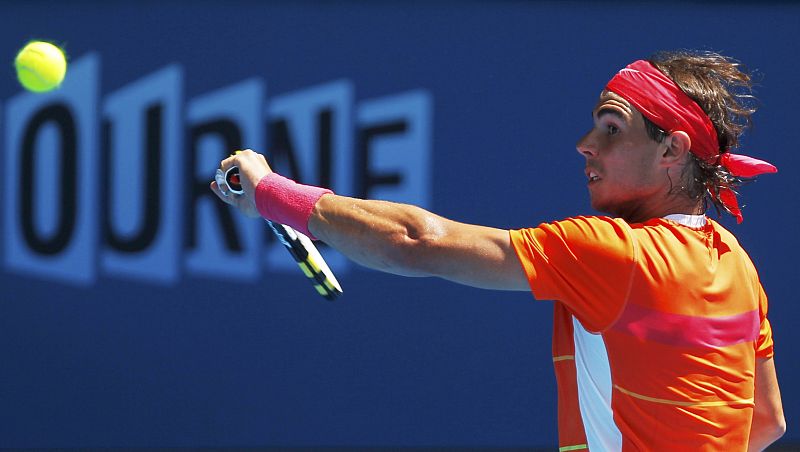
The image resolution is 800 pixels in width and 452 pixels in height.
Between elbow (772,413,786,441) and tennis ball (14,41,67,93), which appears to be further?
tennis ball (14,41,67,93)

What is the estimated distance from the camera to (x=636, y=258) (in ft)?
6.37

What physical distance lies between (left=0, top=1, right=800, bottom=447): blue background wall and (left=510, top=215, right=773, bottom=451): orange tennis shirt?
3880 millimetres

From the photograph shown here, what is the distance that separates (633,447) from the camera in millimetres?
2053

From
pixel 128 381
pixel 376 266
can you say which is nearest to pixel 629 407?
pixel 376 266

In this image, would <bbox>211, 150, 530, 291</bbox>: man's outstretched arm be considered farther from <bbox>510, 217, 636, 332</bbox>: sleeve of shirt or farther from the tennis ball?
the tennis ball

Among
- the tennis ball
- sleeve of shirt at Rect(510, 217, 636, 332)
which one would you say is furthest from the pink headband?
the tennis ball

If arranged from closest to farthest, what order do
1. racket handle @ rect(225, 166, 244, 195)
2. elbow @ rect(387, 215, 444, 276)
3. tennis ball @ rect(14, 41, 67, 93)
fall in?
Result: elbow @ rect(387, 215, 444, 276) → racket handle @ rect(225, 166, 244, 195) → tennis ball @ rect(14, 41, 67, 93)

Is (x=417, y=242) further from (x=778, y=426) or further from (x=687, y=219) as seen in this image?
(x=778, y=426)

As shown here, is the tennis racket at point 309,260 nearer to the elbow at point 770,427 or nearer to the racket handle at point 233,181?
the racket handle at point 233,181

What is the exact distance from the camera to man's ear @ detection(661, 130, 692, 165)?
2127 millimetres

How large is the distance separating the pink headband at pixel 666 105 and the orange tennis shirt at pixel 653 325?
0.50 ft

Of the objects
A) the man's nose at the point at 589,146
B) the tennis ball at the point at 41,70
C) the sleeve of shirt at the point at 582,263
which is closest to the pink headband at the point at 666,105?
the man's nose at the point at 589,146

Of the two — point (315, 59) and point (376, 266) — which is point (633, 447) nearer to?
point (376, 266)

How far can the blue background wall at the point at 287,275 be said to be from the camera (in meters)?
5.95
